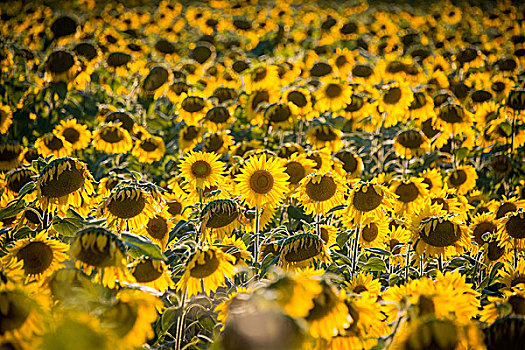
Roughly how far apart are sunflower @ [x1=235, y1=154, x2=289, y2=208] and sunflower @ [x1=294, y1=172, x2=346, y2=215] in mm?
103

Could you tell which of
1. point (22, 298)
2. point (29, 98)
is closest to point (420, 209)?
point (22, 298)

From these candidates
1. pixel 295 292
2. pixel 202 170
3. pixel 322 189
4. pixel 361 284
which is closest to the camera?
pixel 295 292

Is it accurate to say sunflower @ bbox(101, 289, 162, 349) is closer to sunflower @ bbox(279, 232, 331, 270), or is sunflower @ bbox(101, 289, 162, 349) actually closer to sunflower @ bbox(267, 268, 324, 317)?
sunflower @ bbox(267, 268, 324, 317)

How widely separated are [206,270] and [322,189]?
0.89 meters

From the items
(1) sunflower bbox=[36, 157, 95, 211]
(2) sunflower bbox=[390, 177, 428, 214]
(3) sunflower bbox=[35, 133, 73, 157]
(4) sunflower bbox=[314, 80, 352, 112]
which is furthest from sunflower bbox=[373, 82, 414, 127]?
(1) sunflower bbox=[36, 157, 95, 211]

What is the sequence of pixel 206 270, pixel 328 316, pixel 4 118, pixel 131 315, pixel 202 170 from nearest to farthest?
1. pixel 328 316
2. pixel 131 315
3. pixel 206 270
4. pixel 202 170
5. pixel 4 118

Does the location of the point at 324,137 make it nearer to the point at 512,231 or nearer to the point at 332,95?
the point at 332,95

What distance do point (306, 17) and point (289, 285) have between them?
9990mm

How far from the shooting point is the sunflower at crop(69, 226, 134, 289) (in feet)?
5.43

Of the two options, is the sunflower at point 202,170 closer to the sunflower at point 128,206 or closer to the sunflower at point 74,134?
the sunflower at point 128,206

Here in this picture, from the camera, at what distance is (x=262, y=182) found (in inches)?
107

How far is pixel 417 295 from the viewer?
152 centimetres

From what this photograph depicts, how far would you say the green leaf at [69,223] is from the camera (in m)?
2.13

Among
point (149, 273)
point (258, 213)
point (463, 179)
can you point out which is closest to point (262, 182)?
point (258, 213)
